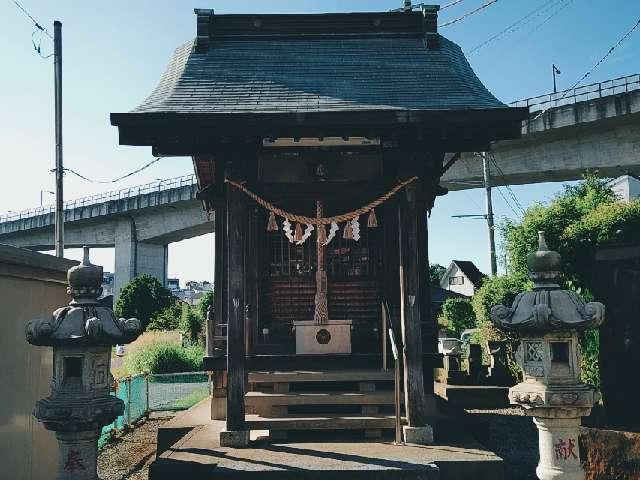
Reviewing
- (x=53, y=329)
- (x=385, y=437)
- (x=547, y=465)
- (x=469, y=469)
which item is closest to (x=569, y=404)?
(x=547, y=465)

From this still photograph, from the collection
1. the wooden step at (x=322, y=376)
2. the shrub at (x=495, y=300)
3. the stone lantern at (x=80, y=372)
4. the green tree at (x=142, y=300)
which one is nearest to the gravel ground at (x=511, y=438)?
the wooden step at (x=322, y=376)

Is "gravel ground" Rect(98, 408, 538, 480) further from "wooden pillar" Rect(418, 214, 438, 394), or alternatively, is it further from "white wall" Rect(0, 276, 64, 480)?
"white wall" Rect(0, 276, 64, 480)

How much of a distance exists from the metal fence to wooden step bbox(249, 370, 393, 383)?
4532 mm

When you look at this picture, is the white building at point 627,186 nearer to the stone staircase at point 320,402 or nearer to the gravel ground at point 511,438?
the gravel ground at point 511,438

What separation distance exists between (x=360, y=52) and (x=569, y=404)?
293 inches

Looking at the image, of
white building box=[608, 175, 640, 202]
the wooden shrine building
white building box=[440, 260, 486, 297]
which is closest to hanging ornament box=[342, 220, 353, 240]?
the wooden shrine building

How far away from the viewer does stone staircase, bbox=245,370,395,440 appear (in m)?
7.41

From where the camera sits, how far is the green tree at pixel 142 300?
34.2 m

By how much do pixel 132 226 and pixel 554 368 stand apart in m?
40.1

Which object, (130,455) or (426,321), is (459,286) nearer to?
(426,321)

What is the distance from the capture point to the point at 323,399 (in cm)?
787

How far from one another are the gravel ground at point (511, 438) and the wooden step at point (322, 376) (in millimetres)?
1627

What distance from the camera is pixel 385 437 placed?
7.47m

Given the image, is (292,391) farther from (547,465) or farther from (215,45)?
(215,45)
